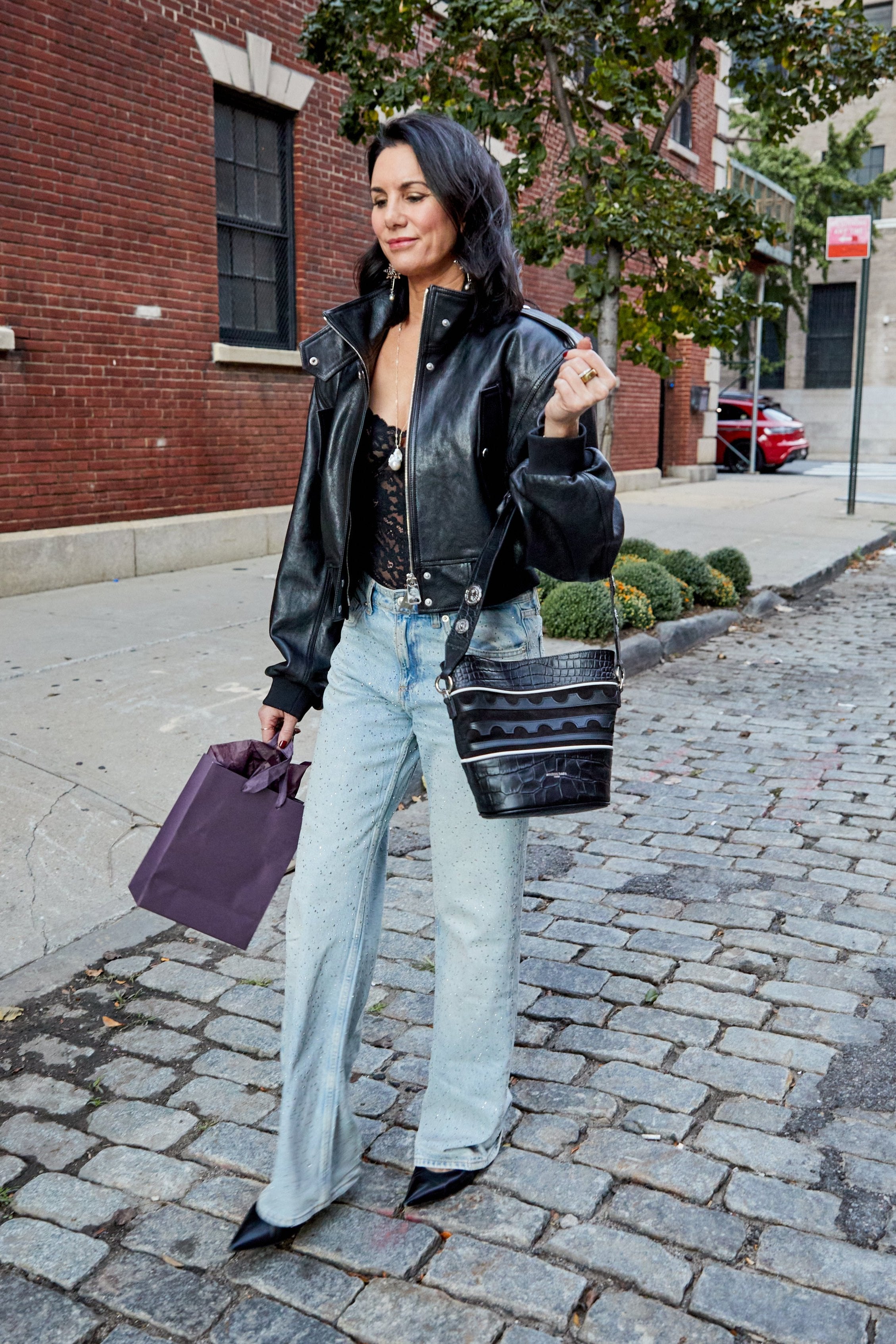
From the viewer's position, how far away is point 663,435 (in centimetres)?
2153

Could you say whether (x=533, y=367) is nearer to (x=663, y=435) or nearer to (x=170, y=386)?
(x=170, y=386)

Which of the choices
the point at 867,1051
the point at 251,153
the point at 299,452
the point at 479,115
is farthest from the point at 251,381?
the point at 867,1051

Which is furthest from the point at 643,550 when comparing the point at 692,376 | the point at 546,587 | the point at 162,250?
the point at 692,376

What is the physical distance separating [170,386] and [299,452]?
170 centimetres

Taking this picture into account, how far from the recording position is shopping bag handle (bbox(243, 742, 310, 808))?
265 centimetres

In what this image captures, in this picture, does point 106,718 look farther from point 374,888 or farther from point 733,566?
point 733,566

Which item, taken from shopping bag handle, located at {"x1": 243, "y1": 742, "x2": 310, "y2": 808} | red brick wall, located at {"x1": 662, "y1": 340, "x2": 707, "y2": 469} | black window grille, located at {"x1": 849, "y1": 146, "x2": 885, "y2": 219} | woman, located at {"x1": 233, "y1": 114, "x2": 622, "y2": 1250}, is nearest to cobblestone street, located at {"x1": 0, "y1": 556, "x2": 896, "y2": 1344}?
woman, located at {"x1": 233, "y1": 114, "x2": 622, "y2": 1250}

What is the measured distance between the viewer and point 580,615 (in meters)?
7.82

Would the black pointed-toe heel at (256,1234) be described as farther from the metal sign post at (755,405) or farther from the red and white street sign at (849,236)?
the metal sign post at (755,405)

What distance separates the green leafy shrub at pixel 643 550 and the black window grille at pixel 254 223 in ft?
12.6

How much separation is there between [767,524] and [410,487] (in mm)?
13154

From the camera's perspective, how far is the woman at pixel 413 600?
233 centimetres

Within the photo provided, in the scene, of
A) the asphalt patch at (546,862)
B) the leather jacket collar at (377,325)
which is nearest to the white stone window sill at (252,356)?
the asphalt patch at (546,862)

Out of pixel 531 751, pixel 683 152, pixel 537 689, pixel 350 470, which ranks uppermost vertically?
pixel 683 152
